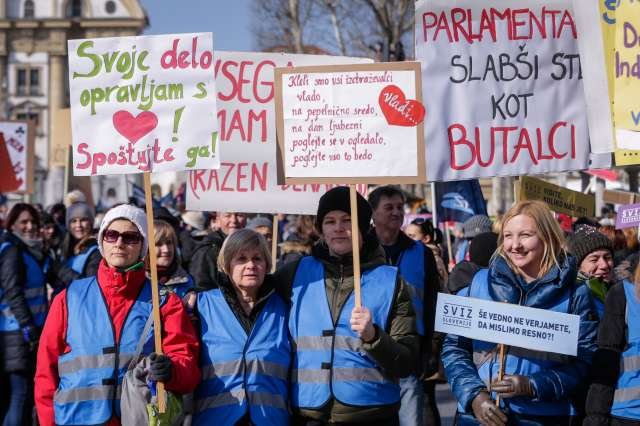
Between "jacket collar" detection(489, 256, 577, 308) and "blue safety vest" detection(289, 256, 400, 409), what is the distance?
1.54 feet

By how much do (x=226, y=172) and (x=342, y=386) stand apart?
2686mm

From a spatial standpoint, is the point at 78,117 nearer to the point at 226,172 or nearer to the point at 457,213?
the point at 226,172

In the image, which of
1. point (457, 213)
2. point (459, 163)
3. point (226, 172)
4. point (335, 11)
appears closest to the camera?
point (459, 163)

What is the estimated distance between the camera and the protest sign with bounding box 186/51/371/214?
6590mm

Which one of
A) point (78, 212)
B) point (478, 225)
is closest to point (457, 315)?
point (478, 225)

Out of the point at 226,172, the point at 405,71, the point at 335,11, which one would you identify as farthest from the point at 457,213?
the point at 335,11

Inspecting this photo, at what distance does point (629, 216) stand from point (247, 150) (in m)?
2.42

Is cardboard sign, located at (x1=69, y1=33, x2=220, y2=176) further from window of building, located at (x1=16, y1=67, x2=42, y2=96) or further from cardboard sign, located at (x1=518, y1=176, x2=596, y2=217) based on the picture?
window of building, located at (x1=16, y1=67, x2=42, y2=96)

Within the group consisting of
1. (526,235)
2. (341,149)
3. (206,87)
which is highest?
(206,87)

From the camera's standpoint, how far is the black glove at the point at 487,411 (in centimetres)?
397

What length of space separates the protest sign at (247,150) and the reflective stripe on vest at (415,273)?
966 millimetres

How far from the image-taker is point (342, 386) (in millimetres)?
4270

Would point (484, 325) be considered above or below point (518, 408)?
Result: above

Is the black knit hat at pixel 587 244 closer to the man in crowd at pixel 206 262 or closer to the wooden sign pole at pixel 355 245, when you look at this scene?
the wooden sign pole at pixel 355 245
